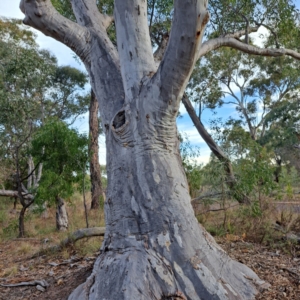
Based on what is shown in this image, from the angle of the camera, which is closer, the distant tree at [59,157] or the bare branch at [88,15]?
the bare branch at [88,15]

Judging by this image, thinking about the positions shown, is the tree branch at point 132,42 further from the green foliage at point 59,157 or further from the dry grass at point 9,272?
the green foliage at point 59,157

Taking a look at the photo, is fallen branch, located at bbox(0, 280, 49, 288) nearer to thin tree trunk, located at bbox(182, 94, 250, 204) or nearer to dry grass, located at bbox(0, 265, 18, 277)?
dry grass, located at bbox(0, 265, 18, 277)

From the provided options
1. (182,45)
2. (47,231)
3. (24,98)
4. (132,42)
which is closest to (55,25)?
(132,42)

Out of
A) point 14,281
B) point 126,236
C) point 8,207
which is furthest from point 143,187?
point 8,207

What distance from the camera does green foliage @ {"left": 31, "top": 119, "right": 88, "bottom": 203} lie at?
20.6ft

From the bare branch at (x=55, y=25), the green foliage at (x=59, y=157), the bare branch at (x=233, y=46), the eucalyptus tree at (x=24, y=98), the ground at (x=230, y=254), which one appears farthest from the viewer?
the eucalyptus tree at (x=24, y=98)

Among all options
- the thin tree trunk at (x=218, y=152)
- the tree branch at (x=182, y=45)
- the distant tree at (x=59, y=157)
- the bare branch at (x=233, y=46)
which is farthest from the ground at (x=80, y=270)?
the bare branch at (x=233, y=46)

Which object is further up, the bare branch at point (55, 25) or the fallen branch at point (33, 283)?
the bare branch at point (55, 25)

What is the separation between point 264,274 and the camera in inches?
124

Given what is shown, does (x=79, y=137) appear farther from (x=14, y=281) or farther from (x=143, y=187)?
(x=143, y=187)

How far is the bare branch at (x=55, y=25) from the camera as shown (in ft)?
10.9

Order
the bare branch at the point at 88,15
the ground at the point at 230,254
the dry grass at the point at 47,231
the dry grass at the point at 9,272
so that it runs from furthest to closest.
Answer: the dry grass at the point at 47,231, the dry grass at the point at 9,272, the bare branch at the point at 88,15, the ground at the point at 230,254

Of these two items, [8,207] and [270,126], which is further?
[270,126]

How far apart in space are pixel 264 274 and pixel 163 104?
6.18 feet
